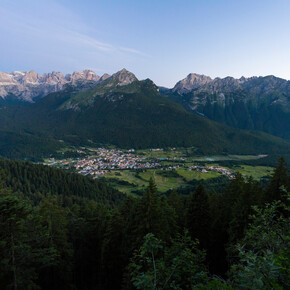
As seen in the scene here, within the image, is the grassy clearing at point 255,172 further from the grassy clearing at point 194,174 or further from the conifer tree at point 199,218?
the conifer tree at point 199,218

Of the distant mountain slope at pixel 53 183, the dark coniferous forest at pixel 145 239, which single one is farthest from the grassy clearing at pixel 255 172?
the dark coniferous forest at pixel 145 239

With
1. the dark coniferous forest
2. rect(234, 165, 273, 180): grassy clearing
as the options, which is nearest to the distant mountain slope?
the dark coniferous forest

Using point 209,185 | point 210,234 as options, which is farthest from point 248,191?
point 209,185

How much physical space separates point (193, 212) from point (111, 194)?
63.0 metres

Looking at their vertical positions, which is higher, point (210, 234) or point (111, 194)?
point (210, 234)

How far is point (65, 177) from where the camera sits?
90.0m

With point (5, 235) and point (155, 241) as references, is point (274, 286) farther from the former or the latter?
point (5, 235)

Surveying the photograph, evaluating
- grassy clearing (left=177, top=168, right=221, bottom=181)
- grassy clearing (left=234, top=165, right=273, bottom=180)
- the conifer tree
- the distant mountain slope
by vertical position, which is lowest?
the distant mountain slope

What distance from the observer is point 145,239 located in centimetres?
736

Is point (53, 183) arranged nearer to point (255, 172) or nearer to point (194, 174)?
point (194, 174)

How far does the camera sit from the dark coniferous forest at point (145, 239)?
764cm

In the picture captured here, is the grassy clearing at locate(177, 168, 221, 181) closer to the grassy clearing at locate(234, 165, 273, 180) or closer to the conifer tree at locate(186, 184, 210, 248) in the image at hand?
the grassy clearing at locate(234, 165, 273, 180)

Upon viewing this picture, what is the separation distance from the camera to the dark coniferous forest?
25.1 ft

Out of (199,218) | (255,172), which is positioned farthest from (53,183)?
(255,172)
